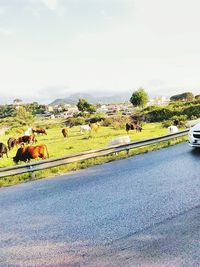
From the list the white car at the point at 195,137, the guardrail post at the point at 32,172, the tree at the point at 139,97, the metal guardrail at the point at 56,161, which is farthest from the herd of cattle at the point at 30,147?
the tree at the point at 139,97

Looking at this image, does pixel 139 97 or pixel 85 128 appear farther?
pixel 139 97

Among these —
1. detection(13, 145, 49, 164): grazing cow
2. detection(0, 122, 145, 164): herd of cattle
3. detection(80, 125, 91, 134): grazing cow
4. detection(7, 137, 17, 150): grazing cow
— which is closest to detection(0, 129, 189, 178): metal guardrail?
detection(0, 122, 145, 164): herd of cattle

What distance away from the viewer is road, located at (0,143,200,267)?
17.2 ft

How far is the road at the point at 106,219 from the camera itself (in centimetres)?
523

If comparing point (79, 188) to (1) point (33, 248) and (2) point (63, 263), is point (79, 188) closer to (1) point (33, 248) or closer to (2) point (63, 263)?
(1) point (33, 248)

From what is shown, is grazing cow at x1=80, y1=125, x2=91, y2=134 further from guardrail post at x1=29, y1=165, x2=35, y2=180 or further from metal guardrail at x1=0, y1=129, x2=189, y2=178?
guardrail post at x1=29, y1=165, x2=35, y2=180

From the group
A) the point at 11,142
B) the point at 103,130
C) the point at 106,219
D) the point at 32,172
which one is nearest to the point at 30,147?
the point at 32,172

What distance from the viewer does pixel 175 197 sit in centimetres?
780

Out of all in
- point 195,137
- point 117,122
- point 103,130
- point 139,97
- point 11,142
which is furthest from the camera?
point 139,97

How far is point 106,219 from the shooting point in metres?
6.82

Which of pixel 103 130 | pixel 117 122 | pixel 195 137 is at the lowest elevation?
pixel 103 130

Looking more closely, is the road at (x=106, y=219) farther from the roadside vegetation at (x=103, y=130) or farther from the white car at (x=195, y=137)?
the roadside vegetation at (x=103, y=130)

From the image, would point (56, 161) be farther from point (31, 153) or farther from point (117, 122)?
point (117, 122)

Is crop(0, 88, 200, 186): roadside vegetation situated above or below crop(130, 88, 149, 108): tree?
below
